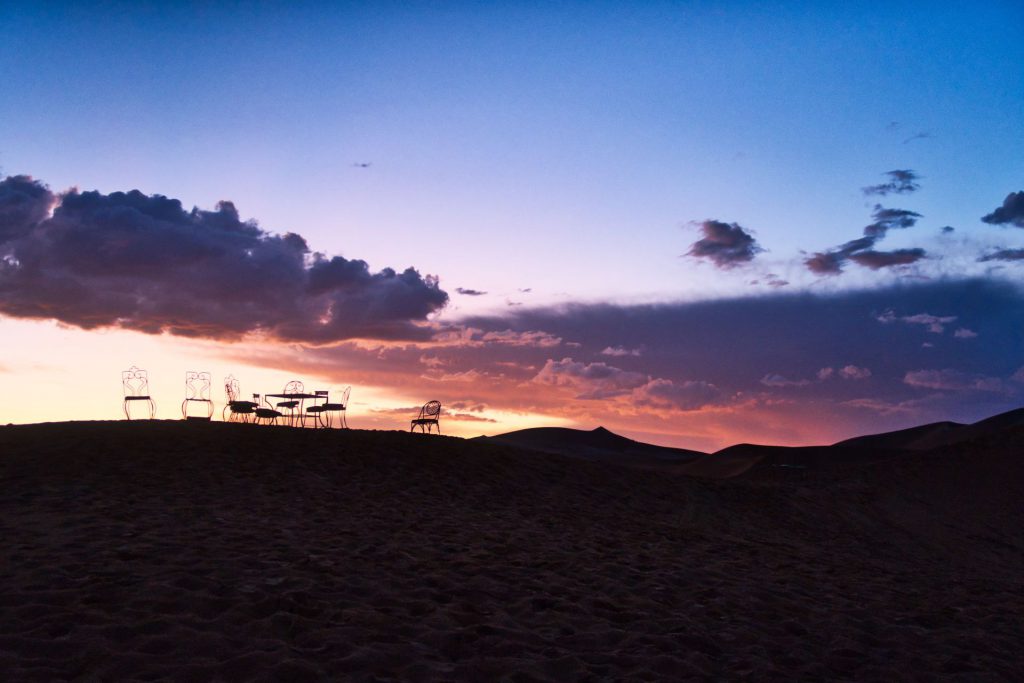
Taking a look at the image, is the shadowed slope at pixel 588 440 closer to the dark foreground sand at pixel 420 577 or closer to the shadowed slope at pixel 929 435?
the shadowed slope at pixel 929 435

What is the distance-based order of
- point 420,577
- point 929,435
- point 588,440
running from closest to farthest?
point 420,577 → point 929,435 → point 588,440

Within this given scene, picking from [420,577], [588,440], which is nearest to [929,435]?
[588,440]

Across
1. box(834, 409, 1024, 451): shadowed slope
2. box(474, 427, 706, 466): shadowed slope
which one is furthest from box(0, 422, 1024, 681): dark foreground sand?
box(474, 427, 706, 466): shadowed slope

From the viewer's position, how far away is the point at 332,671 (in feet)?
14.8

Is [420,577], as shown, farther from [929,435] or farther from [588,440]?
[588,440]

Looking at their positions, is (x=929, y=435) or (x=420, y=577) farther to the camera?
(x=929, y=435)

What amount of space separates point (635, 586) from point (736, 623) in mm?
1128

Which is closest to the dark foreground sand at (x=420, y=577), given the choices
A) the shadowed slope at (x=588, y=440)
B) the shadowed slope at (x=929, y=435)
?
the shadowed slope at (x=929, y=435)

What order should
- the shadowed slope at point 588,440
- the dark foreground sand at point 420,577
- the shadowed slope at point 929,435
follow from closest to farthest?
the dark foreground sand at point 420,577 < the shadowed slope at point 929,435 < the shadowed slope at point 588,440

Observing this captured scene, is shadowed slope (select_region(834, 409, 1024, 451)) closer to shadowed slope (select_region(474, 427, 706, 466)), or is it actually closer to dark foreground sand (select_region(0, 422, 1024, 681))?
shadowed slope (select_region(474, 427, 706, 466))

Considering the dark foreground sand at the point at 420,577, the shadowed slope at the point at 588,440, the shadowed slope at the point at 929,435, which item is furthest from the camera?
the shadowed slope at the point at 588,440

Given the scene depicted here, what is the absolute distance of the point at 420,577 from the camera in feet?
21.8

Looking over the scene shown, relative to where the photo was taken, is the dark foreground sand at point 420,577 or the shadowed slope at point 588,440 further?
the shadowed slope at point 588,440

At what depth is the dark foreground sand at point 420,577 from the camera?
4.90 metres
